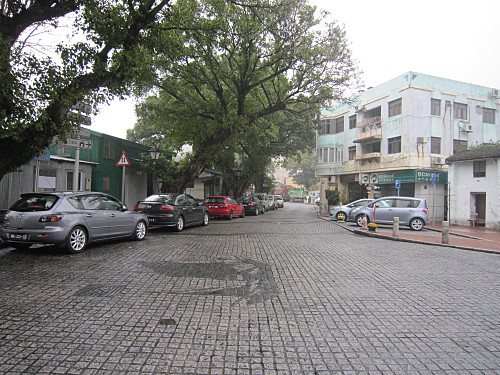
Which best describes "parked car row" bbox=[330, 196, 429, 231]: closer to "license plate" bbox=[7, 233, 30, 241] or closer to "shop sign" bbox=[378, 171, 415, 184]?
"shop sign" bbox=[378, 171, 415, 184]

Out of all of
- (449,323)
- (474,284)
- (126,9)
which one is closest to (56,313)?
(449,323)

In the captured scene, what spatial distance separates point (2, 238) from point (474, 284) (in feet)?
32.9

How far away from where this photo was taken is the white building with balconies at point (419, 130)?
2381 centimetres

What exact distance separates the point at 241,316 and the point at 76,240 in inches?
213

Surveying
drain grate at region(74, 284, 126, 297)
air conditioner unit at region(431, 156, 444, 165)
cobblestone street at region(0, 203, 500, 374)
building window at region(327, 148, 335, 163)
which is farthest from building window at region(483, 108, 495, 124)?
drain grate at region(74, 284, 126, 297)

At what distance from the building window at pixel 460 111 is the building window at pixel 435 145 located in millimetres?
2519

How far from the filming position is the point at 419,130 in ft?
78.5

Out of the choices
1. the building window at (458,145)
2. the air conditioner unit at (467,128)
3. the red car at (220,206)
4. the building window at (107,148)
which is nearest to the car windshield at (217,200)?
the red car at (220,206)

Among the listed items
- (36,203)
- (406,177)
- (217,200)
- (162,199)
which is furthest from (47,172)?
(406,177)

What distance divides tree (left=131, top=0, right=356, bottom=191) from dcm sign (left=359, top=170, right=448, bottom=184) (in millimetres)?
9271

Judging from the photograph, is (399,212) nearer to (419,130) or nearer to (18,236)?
(419,130)

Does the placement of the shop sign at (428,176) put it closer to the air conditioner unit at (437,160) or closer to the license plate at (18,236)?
the air conditioner unit at (437,160)

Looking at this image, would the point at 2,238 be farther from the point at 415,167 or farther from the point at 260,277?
the point at 415,167

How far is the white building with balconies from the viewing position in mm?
23812
